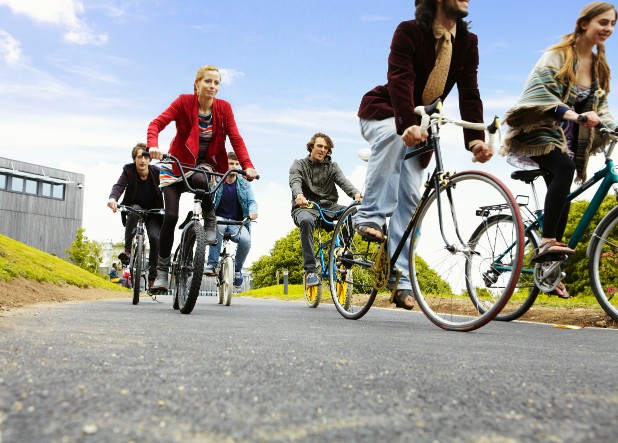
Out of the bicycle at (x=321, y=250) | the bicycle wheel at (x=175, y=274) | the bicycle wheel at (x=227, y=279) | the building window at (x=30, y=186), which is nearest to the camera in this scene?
the bicycle wheel at (x=175, y=274)

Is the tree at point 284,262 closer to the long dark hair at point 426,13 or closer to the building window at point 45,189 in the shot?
the building window at point 45,189

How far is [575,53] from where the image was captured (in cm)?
519

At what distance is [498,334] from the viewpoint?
A: 4102 millimetres

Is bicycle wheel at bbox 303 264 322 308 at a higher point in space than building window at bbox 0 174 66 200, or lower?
lower

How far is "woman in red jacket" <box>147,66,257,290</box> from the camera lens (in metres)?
6.62

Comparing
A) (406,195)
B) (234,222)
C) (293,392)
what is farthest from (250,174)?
(293,392)

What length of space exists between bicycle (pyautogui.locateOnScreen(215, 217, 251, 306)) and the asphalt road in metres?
6.18

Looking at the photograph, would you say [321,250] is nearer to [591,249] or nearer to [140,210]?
[140,210]

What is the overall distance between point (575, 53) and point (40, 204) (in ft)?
206

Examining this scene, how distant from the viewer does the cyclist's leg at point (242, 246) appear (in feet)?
31.4

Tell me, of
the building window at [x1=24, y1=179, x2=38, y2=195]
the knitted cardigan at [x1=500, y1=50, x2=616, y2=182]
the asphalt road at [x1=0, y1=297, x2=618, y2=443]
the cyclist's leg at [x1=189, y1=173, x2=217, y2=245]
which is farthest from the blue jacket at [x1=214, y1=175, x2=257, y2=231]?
the building window at [x1=24, y1=179, x2=38, y2=195]

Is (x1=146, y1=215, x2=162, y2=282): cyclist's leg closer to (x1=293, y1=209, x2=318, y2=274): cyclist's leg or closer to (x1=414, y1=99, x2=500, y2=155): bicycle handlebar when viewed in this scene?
(x1=293, y1=209, x2=318, y2=274): cyclist's leg

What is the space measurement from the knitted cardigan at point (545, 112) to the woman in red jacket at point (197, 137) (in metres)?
2.60

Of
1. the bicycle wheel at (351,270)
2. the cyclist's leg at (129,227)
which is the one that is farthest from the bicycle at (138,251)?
the bicycle wheel at (351,270)
